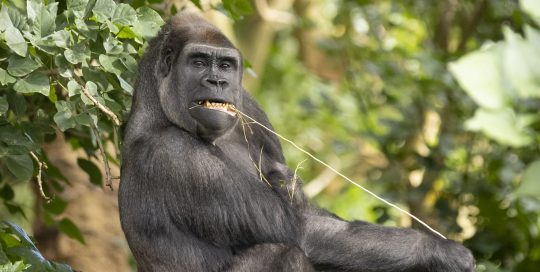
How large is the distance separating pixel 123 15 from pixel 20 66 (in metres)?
0.49

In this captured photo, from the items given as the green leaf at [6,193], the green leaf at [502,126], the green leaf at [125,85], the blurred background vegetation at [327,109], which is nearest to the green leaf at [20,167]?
the blurred background vegetation at [327,109]

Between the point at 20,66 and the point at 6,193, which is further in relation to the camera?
the point at 6,193

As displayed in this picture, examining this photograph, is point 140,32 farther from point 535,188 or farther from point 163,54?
point 535,188

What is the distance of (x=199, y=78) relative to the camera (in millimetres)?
4125

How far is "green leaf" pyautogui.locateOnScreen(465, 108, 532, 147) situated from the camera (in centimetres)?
158

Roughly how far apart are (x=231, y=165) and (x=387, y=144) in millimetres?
3758

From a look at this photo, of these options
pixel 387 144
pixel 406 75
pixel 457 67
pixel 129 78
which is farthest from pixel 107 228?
pixel 457 67

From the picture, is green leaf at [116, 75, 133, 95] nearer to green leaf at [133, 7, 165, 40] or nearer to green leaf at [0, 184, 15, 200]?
green leaf at [133, 7, 165, 40]

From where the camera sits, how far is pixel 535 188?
1548 mm

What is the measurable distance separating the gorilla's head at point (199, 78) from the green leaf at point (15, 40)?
2.50 ft

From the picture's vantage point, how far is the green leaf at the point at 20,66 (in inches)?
145

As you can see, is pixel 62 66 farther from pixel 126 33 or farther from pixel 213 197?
pixel 213 197

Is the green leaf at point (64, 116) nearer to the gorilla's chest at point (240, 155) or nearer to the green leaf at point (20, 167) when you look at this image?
the green leaf at point (20, 167)

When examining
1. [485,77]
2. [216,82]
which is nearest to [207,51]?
[216,82]
